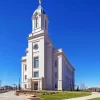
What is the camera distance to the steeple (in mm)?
69938

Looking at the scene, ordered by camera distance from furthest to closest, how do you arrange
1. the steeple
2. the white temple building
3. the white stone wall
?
the steeple
the white stone wall
the white temple building

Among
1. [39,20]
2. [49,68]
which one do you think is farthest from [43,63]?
[39,20]

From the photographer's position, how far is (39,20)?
70.4 metres

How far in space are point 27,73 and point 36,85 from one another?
18.4ft

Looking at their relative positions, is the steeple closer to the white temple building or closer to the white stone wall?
the white temple building

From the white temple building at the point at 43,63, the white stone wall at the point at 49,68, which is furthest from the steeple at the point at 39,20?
the white stone wall at the point at 49,68

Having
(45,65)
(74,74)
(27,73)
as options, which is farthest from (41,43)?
(74,74)

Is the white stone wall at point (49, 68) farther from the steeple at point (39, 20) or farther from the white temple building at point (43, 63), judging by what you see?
the steeple at point (39, 20)

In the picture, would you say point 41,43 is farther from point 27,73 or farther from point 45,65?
point 27,73

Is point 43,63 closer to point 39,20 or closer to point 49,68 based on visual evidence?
point 49,68

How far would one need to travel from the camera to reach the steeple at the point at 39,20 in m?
69.9

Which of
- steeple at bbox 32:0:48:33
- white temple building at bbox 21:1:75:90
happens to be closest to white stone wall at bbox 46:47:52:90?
white temple building at bbox 21:1:75:90

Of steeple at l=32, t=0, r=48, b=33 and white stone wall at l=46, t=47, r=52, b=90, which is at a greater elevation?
A: steeple at l=32, t=0, r=48, b=33

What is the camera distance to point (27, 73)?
226 ft
